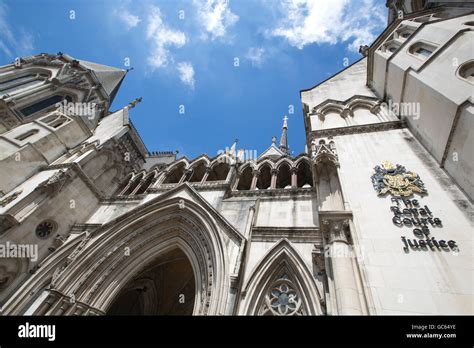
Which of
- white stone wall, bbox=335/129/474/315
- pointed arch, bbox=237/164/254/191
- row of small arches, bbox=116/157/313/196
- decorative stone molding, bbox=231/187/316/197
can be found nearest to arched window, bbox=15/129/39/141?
row of small arches, bbox=116/157/313/196

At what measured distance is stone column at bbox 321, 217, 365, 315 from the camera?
4484mm

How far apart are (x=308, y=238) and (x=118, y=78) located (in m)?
26.5

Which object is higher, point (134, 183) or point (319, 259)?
point (134, 183)

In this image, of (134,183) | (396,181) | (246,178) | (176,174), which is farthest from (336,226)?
(134,183)

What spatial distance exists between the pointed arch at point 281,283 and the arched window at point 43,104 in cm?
1663

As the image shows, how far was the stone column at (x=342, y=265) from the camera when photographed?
14.7 feet

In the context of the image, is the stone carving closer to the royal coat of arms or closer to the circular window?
the royal coat of arms

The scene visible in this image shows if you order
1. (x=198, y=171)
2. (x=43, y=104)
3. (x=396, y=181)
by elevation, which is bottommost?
(x=396, y=181)

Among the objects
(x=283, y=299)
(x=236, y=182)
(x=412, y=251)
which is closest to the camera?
(x=412, y=251)

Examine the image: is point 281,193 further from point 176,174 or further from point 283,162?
point 176,174

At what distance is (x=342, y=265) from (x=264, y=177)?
7.15 meters

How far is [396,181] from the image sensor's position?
676 centimetres

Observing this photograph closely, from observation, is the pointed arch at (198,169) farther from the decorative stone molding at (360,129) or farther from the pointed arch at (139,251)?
the decorative stone molding at (360,129)
